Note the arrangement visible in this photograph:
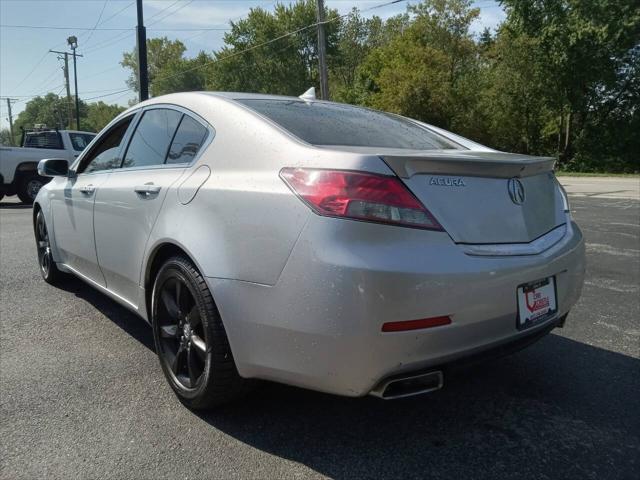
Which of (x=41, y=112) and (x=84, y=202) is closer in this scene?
(x=84, y=202)

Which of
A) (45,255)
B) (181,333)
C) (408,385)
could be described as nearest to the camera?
(408,385)

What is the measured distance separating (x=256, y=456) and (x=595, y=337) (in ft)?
8.15

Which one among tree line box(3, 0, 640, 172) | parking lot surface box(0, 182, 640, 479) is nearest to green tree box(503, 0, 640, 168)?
tree line box(3, 0, 640, 172)

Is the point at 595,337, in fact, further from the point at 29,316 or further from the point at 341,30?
the point at 341,30

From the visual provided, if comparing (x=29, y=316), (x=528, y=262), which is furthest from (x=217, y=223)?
(x=29, y=316)

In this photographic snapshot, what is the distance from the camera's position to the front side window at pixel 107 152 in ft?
11.5

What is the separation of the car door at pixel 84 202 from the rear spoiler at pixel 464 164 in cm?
214

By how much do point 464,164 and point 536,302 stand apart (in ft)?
2.21

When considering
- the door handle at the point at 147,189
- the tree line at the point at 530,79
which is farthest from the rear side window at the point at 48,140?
the tree line at the point at 530,79

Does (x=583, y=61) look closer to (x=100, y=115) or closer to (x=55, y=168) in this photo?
(x=55, y=168)

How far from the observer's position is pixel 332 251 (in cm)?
187

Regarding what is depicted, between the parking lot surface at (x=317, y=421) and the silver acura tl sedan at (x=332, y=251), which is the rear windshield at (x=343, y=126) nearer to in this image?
the silver acura tl sedan at (x=332, y=251)

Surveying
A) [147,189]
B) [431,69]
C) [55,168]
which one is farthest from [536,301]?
[431,69]

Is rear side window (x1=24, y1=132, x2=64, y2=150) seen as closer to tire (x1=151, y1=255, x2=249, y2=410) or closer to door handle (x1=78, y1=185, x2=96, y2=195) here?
door handle (x1=78, y1=185, x2=96, y2=195)
